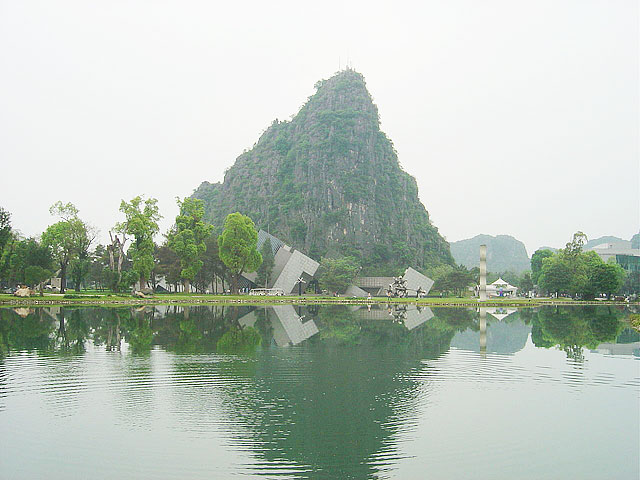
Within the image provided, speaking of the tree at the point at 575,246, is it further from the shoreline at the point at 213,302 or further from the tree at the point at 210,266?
the tree at the point at 210,266

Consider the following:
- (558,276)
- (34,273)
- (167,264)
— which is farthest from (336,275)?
(34,273)

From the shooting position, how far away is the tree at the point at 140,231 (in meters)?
56.9

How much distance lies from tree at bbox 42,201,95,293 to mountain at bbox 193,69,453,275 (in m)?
63.8

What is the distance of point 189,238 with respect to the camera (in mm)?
61406

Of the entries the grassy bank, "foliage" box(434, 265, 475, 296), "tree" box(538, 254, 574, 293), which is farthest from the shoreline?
"foliage" box(434, 265, 475, 296)

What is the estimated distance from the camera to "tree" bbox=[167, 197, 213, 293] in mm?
60625

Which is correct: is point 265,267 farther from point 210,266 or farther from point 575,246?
point 575,246

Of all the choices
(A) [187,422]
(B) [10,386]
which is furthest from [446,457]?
(B) [10,386]

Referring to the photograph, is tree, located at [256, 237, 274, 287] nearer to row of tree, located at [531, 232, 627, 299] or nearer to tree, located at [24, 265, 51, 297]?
tree, located at [24, 265, 51, 297]

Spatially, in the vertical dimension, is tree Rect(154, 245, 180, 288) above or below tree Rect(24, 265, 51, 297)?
above

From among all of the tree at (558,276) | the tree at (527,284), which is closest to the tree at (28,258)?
the tree at (558,276)

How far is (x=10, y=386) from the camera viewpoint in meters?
14.1

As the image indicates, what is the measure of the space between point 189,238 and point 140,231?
581 centimetres

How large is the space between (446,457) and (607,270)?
227ft
